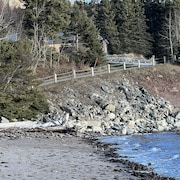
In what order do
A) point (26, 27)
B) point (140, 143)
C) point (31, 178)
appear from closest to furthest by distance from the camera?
1. point (31, 178)
2. point (140, 143)
3. point (26, 27)

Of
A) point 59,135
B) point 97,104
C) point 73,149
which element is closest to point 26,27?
point 97,104

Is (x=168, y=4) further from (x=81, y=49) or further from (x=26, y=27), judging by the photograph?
(x=26, y=27)

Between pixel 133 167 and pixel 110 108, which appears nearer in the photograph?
pixel 133 167

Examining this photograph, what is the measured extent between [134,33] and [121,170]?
61.2 m

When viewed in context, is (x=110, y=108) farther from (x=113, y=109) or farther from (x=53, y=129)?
(x=53, y=129)

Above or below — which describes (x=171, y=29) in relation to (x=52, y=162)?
above

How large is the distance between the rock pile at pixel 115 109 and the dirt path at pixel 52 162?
6.48 meters

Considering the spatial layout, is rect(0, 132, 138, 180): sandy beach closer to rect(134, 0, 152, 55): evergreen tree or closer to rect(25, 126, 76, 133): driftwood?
rect(25, 126, 76, 133): driftwood

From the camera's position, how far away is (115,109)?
3331 cm

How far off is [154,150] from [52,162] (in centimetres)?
632

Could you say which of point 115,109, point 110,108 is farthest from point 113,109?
point 115,109

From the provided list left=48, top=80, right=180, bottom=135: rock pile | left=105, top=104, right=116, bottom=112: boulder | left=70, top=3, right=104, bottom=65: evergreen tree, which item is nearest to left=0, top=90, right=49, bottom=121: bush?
left=48, top=80, right=180, bottom=135: rock pile

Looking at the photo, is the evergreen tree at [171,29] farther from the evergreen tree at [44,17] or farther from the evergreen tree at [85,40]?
the evergreen tree at [44,17]

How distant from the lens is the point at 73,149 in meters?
18.1
